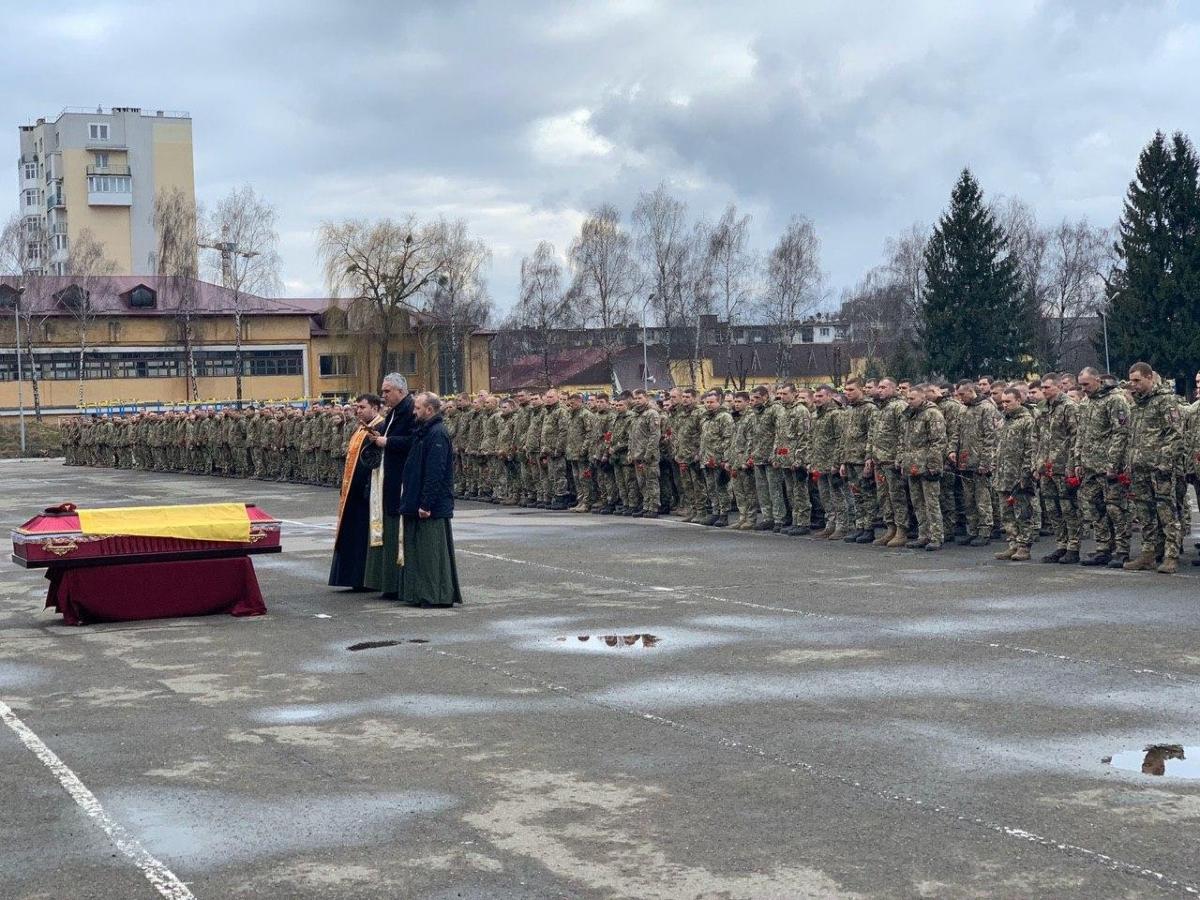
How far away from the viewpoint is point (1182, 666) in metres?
10.0

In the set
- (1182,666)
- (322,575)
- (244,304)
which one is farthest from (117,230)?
(1182,666)

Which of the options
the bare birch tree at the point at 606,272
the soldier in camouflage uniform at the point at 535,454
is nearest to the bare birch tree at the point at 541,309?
the bare birch tree at the point at 606,272

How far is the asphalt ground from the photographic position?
19.6ft

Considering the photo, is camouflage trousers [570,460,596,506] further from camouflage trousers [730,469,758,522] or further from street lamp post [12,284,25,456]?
street lamp post [12,284,25,456]

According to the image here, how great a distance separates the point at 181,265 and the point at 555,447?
66562 mm

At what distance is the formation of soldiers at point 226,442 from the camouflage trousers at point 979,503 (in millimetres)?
17724

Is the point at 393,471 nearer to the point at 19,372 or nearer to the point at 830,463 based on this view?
the point at 830,463

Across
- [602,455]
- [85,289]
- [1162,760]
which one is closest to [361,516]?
[1162,760]

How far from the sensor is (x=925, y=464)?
18484 millimetres

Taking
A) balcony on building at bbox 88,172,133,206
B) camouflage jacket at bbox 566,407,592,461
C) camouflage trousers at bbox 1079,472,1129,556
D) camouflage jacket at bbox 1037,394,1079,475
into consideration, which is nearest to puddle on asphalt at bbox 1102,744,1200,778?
camouflage trousers at bbox 1079,472,1129,556

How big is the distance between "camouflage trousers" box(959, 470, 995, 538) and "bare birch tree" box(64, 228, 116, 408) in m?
70.8

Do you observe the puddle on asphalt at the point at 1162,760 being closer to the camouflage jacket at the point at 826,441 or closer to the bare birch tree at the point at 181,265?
the camouflage jacket at the point at 826,441

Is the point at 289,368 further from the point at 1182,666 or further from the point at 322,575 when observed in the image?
the point at 1182,666

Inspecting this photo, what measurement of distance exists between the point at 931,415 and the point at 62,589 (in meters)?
10.2
